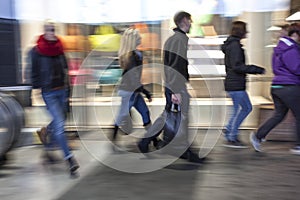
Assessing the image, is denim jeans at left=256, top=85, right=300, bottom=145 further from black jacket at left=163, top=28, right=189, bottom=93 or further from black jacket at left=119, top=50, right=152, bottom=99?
black jacket at left=119, top=50, right=152, bottom=99

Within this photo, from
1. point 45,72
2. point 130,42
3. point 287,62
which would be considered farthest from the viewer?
point 130,42

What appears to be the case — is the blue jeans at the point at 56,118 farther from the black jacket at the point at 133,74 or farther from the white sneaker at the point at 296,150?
the white sneaker at the point at 296,150

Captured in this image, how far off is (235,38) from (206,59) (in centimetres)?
103

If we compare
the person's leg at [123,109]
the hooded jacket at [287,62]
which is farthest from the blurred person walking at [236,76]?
the person's leg at [123,109]

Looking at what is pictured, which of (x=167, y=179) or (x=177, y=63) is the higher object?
(x=177, y=63)

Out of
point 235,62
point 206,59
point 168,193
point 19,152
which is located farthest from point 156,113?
point 168,193

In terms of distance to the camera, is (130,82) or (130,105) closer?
(130,82)

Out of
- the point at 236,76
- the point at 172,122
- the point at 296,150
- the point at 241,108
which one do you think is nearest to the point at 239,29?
the point at 236,76

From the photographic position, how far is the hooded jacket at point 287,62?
550cm

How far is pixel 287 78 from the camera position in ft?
18.3

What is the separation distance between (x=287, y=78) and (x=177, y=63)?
1434mm

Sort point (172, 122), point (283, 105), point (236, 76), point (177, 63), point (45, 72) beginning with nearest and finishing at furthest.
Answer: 1. point (45, 72)
2. point (177, 63)
3. point (172, 122)
4. point (283, 105)
5. point (236, 76)

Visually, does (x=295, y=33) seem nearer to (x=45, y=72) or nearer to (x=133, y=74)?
(x=133, y=74)

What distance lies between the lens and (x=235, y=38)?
19.6 feet
